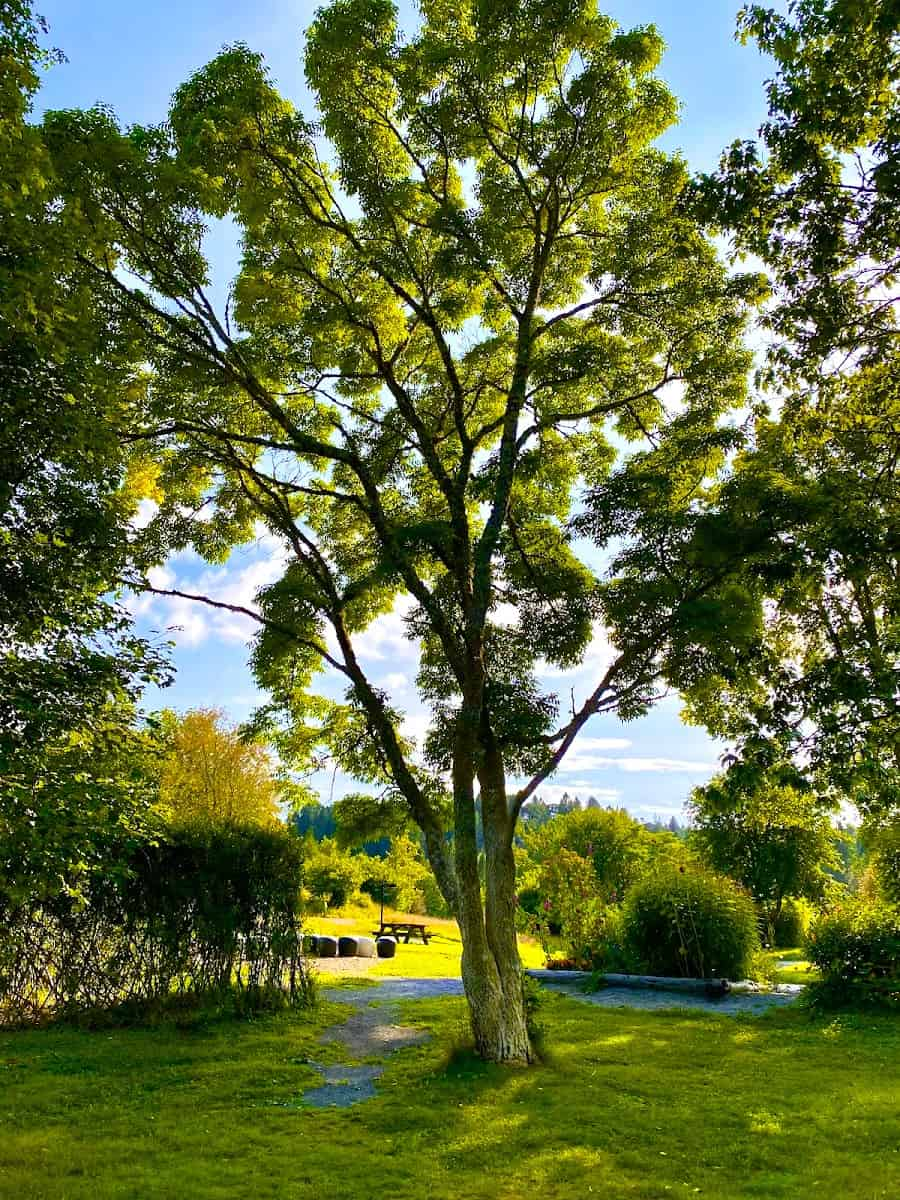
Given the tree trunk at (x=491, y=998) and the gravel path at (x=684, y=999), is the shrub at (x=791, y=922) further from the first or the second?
the tree trunk at (x=491, y=998)

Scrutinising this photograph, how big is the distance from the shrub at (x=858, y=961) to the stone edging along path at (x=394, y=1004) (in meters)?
1.08

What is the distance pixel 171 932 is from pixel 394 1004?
4.30 metres

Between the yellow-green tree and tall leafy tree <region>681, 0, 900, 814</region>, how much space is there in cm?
2477

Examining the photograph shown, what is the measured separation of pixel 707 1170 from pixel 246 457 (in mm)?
9906

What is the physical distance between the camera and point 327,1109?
736cm

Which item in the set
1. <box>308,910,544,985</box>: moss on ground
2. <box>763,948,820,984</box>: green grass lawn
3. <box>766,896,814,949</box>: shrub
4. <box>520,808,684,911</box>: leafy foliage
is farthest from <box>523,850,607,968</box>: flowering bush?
<box>520,808,684,911</box>: leafy foliage

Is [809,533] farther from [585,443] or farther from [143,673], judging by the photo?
[143,673]

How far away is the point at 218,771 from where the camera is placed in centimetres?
3048

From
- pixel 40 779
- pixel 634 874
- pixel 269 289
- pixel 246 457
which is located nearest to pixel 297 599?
pixel 246 457

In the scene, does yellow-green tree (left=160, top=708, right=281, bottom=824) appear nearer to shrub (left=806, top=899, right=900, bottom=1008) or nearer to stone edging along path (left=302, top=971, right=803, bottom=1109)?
stone edging along path (left=302, top=971, right=803, bottom=1109)

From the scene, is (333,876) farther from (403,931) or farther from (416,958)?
→ (416,958)

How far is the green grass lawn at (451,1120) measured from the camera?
217 inches

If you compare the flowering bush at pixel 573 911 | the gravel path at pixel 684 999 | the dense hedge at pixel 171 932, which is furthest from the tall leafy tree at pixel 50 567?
the flowering bush at pixel 573 911

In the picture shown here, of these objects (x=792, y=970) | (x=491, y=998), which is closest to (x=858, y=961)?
(x=792, y=970)
